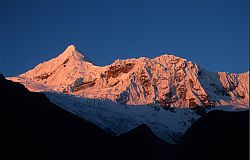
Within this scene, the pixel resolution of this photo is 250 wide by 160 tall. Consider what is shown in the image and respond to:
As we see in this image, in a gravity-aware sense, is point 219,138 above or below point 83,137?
below

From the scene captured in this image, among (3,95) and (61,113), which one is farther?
(61,113)

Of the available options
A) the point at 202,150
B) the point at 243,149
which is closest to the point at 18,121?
the point at 202,150

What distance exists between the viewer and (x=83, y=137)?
132m

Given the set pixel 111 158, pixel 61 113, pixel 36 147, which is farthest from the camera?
pixel 61 113

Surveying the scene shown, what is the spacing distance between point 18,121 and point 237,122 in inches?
1808

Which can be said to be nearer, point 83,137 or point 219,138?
point 219,138

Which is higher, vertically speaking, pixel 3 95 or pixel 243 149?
pixel 3 95

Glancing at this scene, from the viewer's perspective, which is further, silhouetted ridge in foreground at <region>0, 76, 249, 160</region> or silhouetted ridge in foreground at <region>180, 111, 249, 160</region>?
silhouetted ridge in foreground at <region>0, 76, 249, 160</region>

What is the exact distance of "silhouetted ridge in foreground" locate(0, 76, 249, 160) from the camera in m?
77.2

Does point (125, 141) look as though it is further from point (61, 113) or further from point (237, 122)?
point (237, 122)

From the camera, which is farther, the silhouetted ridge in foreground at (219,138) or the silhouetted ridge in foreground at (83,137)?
the silhouetted ridge in foreground at (83,137)

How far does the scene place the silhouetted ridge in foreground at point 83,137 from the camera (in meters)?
77.2

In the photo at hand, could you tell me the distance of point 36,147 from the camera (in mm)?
104375

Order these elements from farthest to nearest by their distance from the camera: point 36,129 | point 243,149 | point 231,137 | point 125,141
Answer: point 125,141 < point 36,129 < point 231,137 < point 243,149
